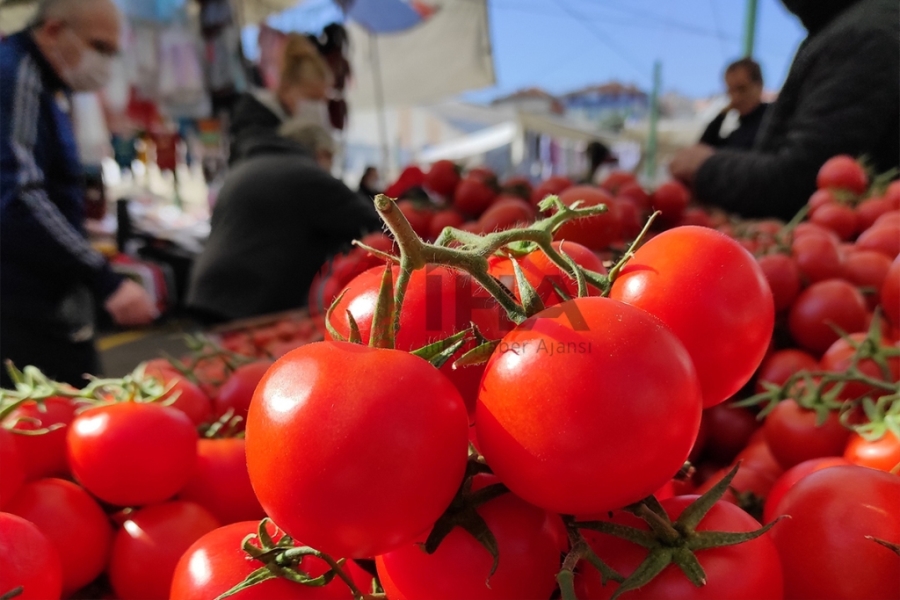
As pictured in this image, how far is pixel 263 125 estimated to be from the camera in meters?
2.34

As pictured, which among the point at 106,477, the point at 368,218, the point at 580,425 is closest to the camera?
the point at 580,425

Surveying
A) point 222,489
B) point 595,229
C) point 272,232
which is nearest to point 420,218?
point 272,232

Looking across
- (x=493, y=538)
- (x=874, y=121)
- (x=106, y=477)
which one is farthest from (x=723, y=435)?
(x=874, y=121)

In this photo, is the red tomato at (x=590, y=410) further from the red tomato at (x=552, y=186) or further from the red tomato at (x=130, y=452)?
the red tomato at (x=552, y=186)

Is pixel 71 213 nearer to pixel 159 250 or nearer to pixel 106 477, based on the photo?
pixel 106 477

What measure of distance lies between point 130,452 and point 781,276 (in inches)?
40.2

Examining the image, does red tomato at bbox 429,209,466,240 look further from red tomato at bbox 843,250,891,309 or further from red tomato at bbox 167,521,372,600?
red tomato at bbox 167,521,372,600

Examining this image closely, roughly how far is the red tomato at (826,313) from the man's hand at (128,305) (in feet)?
5.45

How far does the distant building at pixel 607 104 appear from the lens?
35.7 feet

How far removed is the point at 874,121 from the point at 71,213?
2153 millimetres

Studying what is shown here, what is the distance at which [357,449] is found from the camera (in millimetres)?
365

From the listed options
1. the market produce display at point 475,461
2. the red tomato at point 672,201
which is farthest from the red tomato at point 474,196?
the market produce display at point 475,461

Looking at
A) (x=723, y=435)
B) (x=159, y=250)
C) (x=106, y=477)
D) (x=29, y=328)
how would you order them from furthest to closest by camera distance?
(x=159, y=250)
(x=29, y=328)
(x=723, y=435)
(x=106, y=477)

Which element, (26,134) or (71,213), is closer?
(26,134)
